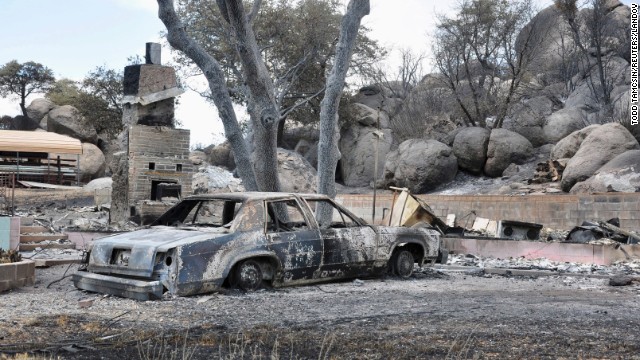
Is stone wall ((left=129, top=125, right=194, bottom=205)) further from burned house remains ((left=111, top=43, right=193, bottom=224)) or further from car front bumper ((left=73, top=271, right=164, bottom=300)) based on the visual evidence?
car front bumper ((left=73, top=271, right=164, bottom=300))

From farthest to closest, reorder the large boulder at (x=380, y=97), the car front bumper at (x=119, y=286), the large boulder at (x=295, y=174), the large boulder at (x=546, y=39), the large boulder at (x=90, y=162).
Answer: the large boulder at (x=380, y=97), the large boulder at (x=90, y=162), the large boulder at (x=546, y=39), the large boulder at (x=295, y=174), the car front bumper at (x=119, y=286)

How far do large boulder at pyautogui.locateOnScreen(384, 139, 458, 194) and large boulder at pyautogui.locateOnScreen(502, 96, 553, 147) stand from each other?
11.5 feet

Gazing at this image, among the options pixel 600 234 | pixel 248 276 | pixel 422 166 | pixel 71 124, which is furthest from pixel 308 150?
pixel 248 276

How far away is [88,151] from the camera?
1619 inches

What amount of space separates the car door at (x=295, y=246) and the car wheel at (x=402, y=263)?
1.64 metres

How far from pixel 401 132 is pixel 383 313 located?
26787 mm

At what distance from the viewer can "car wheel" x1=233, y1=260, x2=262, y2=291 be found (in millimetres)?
9570

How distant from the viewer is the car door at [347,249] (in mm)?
10562

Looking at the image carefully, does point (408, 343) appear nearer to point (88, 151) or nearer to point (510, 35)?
point (510, 35)

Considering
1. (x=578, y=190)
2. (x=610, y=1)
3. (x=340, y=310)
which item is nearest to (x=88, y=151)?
(x=578, y=190)

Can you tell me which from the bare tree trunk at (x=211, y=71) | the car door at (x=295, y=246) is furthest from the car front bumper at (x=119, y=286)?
the bare tree trunk at (x=211, y=71)

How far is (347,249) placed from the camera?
1081cm

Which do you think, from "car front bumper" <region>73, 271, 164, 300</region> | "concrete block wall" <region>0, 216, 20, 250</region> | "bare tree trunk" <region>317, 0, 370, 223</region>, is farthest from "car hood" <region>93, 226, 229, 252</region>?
"bare tree trunk" <region>317, 0, 370, 223</region>

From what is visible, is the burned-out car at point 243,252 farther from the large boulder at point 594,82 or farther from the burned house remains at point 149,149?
the large boulder at point 594,82
